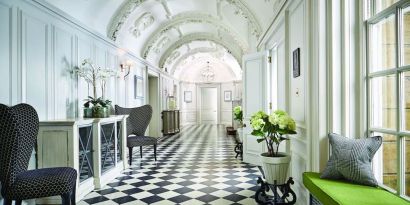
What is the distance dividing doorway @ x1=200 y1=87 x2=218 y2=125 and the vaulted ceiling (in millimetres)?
5427

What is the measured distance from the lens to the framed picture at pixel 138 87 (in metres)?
7.36

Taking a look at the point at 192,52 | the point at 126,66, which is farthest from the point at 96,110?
the point at 192,52

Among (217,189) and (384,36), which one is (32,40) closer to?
(217,189)

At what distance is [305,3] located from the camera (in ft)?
9.03

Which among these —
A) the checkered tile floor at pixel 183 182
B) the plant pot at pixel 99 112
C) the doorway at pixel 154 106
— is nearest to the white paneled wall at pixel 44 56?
the plant pot at pixel 99 112

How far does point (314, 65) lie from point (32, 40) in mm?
3225

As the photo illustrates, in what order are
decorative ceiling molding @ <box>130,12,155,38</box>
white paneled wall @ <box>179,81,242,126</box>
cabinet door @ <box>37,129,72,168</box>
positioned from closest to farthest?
cabinet door @ <box>37,129,72,168</box> → decorative ceiling molding @ <box>130,12,155,38</box> → white paneled wall @ <box>179,81,242,126</box>

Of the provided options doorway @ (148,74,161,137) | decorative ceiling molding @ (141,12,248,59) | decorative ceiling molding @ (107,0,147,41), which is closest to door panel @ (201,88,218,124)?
doorway @ (148,74,161,137)

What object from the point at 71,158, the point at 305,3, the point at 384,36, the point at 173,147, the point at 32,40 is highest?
the point at 305,3

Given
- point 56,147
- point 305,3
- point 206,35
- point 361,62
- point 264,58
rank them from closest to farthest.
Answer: point 361,62 < point 305,3 < point 56,147 < point 264,58 < point 206,35

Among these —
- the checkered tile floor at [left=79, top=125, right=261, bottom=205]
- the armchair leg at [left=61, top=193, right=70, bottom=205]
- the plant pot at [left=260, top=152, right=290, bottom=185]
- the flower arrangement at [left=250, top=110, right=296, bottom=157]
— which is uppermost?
the flower arrangement at [left=250, top=110, right=296, bottom=157]

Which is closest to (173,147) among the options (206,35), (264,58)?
(264,58)

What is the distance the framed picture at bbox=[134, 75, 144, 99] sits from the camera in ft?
24.1

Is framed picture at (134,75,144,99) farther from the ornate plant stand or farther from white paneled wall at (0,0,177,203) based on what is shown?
the ornate plant stand
